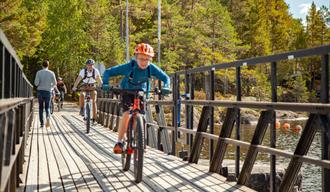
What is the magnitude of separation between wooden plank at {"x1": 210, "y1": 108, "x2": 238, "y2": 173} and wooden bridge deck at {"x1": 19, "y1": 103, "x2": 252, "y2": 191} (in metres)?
0.18

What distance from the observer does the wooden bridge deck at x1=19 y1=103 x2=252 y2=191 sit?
6.13 m

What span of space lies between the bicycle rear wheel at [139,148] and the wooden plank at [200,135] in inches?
61.8

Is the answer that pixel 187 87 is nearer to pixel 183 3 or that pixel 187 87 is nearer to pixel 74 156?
pixel 74 156

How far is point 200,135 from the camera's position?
8.10 m

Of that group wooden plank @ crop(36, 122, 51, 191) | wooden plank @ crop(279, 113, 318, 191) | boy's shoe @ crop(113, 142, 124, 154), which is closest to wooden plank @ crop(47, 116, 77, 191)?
wooden plank @ crop(36, 122, 51, 191)

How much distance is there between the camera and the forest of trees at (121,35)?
47.5m

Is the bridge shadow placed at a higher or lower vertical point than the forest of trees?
lower

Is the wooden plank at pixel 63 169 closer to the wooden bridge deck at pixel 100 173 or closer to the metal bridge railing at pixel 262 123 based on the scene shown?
the wooden bridge deck at pixel 100 173

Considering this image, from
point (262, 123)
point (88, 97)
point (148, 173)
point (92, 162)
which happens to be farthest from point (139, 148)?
point (88, 97)

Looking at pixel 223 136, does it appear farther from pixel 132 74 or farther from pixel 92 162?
pixel 92 162

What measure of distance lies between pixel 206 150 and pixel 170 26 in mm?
31783

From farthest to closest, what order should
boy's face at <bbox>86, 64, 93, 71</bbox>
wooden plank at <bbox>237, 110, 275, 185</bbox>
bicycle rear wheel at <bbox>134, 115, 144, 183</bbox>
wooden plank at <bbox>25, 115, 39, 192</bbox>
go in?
1. boy's face at <bbox>86, 64, 93, 71</bbox>
2. bicycle rear wheel at <bbox>134, 115, 144, 183</bbox>
3. wooden plank at <bbox>25, 115, 39, 192</bbox>
4. wooden plank at <bbox>237, 110, 275, 185</bbox>

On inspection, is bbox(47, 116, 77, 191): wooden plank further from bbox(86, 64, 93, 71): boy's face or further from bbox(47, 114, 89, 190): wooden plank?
bbox(86, 64, 93, 71): boy's face

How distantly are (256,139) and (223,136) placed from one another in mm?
1033
